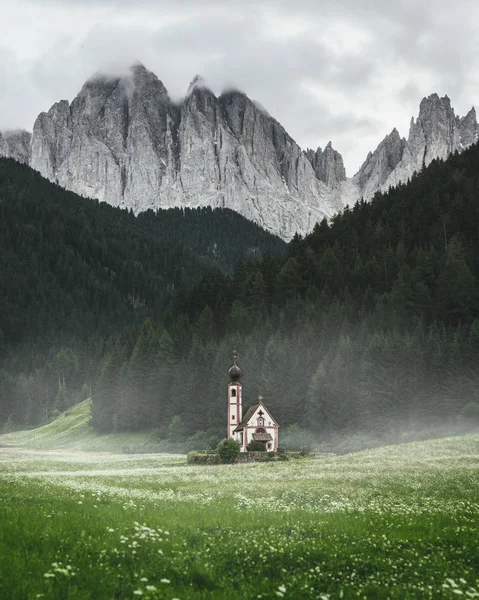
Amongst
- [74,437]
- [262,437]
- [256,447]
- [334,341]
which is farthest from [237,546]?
[74,437]

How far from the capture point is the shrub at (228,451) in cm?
6394

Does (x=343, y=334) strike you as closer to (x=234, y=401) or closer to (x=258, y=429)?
(x=234, y=401)

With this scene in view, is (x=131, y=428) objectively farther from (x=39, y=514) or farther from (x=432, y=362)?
(x=39, y=514)

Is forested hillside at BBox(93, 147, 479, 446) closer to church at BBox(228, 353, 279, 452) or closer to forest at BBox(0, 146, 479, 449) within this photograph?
forest at BBox(0, 146, 479, 449)

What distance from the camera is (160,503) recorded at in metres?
24.0

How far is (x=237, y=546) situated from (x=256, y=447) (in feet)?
200

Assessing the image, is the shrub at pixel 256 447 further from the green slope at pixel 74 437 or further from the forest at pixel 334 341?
the green slope at pixel 74 437

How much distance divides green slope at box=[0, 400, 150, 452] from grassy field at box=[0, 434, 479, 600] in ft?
262

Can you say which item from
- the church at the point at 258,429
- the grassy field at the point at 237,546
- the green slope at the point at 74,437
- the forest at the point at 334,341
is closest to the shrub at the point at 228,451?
the church at the point at 258,429

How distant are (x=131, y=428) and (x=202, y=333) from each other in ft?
84.0

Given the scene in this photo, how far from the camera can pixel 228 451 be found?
6406 cm

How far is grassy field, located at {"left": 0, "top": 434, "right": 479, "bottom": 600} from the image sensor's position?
36.8ft

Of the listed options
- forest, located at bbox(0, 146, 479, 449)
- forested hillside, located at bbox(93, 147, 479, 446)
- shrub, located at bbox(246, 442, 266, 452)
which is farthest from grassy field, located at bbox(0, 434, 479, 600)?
forested hillside, located at bbox(93, 147, 479, 446)

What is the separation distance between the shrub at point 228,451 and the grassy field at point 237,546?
3680 centimetres
